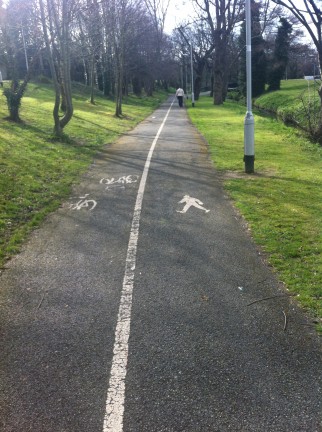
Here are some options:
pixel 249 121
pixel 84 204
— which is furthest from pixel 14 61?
pixel 84 204

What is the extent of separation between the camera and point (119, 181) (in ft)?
35.6

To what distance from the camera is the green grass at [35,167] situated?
762 centimetres

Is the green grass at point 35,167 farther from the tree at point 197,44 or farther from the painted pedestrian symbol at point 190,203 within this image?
the tree at point 197,44

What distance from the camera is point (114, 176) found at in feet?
37.6

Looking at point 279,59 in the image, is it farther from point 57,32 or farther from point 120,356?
point 120,356

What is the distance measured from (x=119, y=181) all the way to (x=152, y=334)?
7.12 metres

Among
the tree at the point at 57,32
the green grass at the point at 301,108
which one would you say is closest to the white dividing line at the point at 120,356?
the tree at the point at 57,32

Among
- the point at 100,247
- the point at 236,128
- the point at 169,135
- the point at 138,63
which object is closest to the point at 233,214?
the point at 100,247

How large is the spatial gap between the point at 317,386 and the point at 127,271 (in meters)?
2.86

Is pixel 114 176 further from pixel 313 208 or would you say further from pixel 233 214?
pixel 313 208

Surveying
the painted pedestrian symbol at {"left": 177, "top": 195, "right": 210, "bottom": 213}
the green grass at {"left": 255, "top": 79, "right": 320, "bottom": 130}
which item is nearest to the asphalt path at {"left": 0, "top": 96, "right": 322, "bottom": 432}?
the painted pedestrian symbol at {"left": 177, "top": 195, "right": 210, "bottom": 213}

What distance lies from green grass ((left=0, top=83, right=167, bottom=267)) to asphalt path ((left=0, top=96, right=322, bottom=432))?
1.70ft

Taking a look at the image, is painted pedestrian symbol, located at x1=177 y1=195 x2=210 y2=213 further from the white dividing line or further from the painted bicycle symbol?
the white dividing line

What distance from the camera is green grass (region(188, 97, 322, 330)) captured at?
5.40 m
